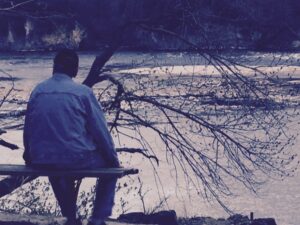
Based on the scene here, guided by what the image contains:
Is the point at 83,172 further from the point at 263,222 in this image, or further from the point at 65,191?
the point at 263,222

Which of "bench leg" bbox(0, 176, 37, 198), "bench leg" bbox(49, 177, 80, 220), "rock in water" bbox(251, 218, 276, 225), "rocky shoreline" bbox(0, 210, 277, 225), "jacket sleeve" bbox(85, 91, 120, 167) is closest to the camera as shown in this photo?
"jacket sleeve" bbox(85, 91, 120, 167)

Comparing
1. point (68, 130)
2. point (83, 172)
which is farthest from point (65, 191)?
point (68, 130)

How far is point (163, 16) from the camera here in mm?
7523

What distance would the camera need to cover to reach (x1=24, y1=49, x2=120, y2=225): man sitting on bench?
14.7 feet

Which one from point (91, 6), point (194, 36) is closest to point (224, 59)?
point (194, 36)

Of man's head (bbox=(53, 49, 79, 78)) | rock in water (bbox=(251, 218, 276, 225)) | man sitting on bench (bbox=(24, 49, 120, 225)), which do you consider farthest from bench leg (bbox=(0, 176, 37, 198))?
rock in water (bbox=(251, 218, 276, 225))

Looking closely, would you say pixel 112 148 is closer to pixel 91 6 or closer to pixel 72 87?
pixel 72 87

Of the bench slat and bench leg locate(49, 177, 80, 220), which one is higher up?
the bench slat

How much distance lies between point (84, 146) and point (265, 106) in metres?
3.30

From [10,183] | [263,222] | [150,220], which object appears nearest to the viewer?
[10,183]

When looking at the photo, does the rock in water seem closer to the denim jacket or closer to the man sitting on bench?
the man sitting on bench

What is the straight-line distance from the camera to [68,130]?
449 centimetres

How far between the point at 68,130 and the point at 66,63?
45 centimetres

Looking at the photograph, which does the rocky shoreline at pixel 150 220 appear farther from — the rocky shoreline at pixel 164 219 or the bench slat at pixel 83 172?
the bench slat at pixel 83 172
